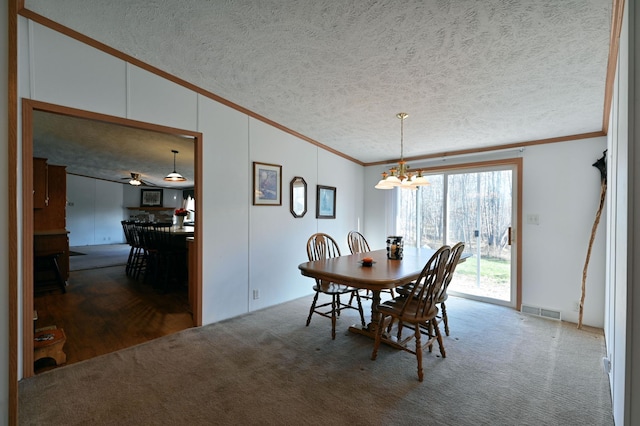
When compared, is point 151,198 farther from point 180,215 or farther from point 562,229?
Result: point 562,229

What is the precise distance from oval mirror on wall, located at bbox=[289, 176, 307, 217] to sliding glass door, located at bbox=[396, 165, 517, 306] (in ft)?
5.84

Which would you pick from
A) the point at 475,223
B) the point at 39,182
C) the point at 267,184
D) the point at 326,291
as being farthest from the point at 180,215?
the point at 475,223

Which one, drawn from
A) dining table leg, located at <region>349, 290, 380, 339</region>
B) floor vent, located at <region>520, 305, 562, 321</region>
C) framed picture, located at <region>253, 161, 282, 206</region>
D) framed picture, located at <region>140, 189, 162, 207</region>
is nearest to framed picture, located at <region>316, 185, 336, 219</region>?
framed picture, located at <region>253, 161, 282, 206</region>

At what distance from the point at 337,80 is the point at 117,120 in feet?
6.46

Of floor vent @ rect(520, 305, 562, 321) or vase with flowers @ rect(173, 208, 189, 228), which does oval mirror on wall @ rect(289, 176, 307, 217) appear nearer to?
vase with flowers @ rect(173, 208, 189, 228)

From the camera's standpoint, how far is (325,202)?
4.57m

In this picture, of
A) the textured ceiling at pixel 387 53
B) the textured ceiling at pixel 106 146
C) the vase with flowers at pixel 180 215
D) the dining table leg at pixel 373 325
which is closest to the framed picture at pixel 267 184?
the textured ceiling at pixel 387 53

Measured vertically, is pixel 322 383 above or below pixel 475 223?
below

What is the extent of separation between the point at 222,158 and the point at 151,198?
937 centimetres

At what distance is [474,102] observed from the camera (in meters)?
2.75

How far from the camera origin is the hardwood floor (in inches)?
104

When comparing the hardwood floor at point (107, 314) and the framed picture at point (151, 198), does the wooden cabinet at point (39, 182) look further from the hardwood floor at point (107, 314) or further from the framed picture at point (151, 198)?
the framed picture at point (151, 198)

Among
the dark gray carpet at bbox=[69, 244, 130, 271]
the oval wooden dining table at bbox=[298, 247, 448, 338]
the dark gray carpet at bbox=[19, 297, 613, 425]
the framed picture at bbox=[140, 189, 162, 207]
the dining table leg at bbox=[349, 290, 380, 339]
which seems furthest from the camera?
the framed picture at bbox=[140, 189, 162, 207]

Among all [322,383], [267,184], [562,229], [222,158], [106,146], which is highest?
[106,146]
